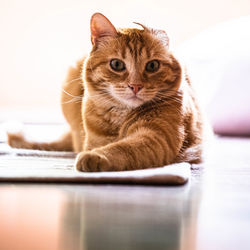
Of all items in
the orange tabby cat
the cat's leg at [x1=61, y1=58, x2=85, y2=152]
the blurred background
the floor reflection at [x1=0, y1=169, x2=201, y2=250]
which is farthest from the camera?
the blurred background

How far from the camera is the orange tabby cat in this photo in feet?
4.64

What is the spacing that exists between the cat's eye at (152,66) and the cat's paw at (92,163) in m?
0.46

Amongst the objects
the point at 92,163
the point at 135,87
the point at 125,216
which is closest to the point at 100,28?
the point at 135,87

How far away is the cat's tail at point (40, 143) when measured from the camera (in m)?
1.97

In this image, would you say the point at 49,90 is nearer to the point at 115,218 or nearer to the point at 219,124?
the point at 219,124

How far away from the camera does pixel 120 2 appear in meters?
4.16

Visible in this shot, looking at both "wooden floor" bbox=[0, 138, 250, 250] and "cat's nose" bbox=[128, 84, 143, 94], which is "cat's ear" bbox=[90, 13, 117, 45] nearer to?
"cat's nose" bbox=[128, 84, 143, 94]

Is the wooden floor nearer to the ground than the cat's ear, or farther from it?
nearer to the ground

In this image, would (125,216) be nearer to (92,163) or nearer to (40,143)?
(92,163)

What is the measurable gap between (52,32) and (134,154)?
3.26 meters

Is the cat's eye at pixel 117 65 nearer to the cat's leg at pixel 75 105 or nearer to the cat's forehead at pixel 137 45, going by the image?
the cat's forehead at pixel 137 45

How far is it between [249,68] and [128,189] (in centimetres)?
175

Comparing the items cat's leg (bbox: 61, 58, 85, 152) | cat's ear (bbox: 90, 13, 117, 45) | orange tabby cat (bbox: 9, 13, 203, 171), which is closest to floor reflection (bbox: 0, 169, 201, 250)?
orange tabby cat (bbox: 9, 13, 203, 171)

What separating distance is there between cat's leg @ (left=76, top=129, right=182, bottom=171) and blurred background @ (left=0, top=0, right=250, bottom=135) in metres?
2.73
